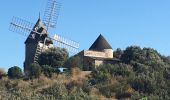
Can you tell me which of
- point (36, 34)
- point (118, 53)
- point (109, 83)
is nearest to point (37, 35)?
point (36, 34)

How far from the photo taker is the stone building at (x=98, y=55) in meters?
86.0

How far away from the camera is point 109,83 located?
77.5 meters

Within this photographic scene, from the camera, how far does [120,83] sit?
77438mm

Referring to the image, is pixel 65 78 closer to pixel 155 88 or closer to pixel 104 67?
pixel 104 67

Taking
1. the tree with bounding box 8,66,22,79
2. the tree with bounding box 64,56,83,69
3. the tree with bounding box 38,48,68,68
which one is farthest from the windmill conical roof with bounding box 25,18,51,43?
the tree with bounding box 8,66,22,79

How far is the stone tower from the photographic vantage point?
84.0m

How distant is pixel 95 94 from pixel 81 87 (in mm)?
2244

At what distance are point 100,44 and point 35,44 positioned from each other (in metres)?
9.65

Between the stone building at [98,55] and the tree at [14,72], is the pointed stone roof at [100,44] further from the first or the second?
the tree at [14,72]

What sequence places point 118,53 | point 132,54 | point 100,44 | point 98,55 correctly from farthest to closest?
point 118,53 < point 100,44 < point 98,55 < point 132,54

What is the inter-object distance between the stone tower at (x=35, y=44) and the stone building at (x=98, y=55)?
4.70 metres

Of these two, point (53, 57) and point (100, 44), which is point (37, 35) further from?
point (100, 44)

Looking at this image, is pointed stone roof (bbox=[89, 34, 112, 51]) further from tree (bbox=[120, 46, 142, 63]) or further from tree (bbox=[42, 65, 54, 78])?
tree (bbox=[42, 65, 54, 78])

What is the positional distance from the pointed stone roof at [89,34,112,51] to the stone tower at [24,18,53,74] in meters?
7.01
